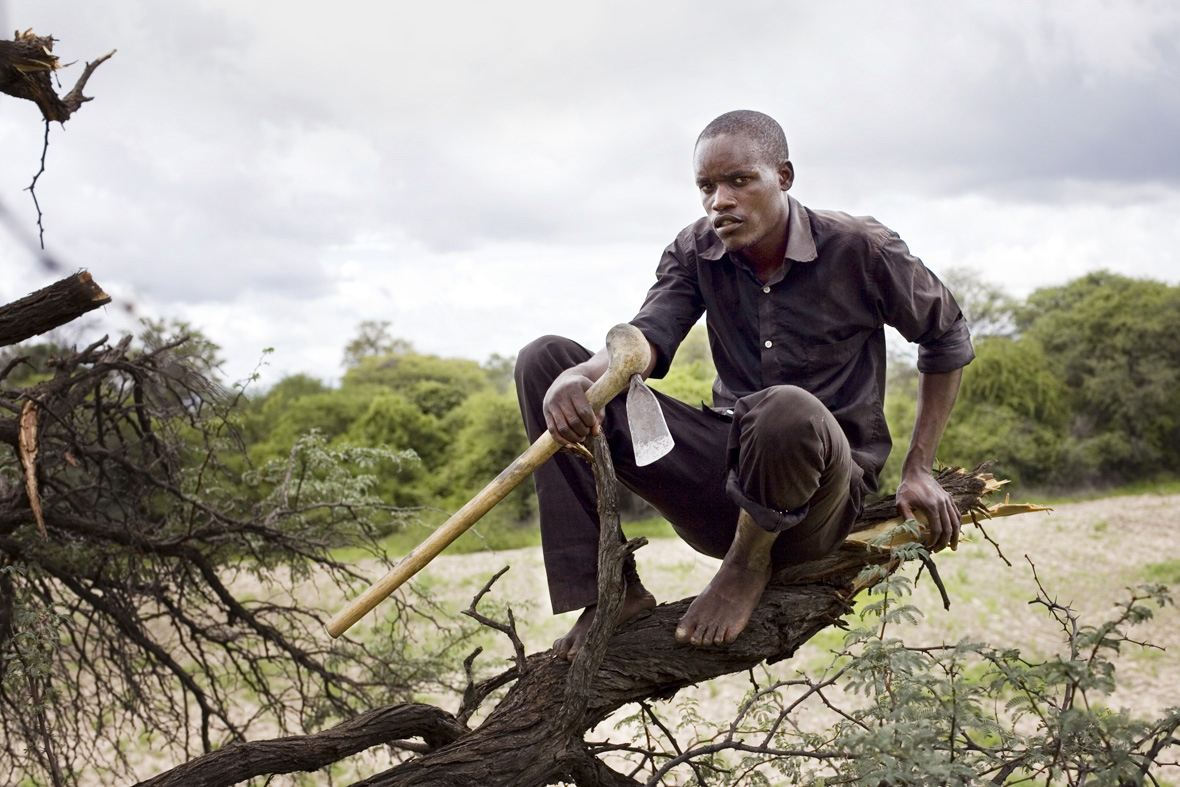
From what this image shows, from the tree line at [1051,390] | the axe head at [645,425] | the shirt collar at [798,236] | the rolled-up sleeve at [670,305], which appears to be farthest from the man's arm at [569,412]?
the tree line at [1051,390]

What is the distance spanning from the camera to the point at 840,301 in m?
2.60

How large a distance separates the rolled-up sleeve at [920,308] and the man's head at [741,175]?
0.32m

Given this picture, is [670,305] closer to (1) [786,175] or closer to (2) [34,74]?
(1) [786,175]

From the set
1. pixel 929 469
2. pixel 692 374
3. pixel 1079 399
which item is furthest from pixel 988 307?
pixel 929 469

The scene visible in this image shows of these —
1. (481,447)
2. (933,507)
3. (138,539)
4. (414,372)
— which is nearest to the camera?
(933,507)

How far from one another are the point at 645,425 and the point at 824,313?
63 cm

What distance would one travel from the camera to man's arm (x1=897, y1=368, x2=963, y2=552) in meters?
2.56

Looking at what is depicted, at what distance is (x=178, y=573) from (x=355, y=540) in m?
0.85

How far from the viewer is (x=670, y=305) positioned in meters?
2.68

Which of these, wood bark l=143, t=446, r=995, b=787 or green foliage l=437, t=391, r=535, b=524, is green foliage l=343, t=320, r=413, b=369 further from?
wood bark l=143, t=446, r=995, b=787

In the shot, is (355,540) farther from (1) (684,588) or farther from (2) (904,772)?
(1) (684,588)

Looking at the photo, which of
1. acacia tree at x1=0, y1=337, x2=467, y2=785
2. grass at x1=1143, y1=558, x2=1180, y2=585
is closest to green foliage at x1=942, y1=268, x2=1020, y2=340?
grass at x1=1143, y1=558, x2=1180, y2=585

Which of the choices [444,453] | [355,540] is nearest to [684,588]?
[444,453]

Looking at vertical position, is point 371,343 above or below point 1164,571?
above
